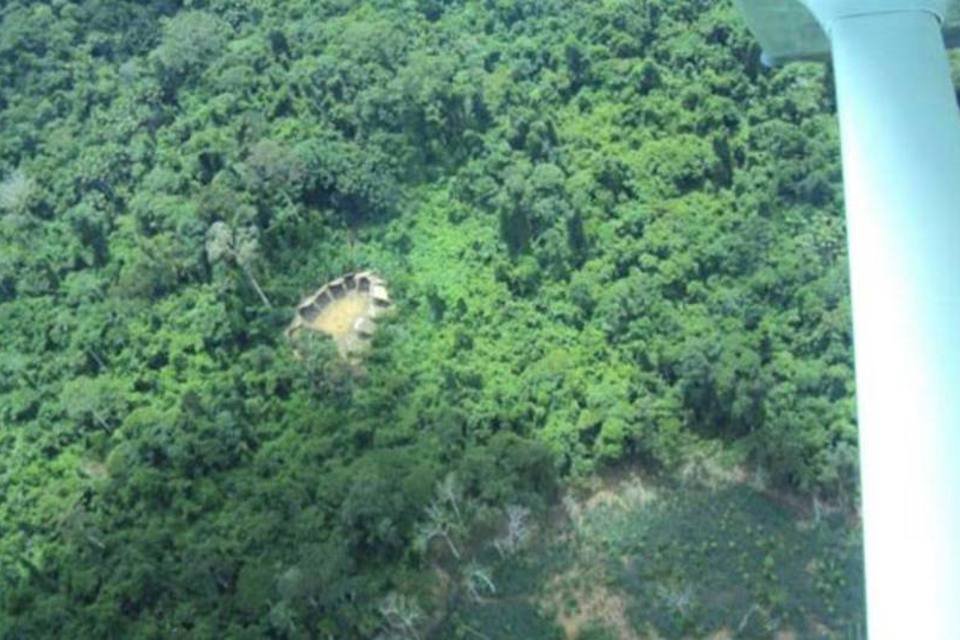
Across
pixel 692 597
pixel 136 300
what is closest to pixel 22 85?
pixel 136 300

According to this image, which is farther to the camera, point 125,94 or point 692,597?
point 125,94

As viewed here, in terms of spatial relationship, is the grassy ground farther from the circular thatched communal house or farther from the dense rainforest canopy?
the circular thatched communal house

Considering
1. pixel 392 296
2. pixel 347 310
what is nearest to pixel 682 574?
pixel 392 296

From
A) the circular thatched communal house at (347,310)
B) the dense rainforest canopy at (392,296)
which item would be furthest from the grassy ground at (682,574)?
the circular thatched communal house at (347,310)

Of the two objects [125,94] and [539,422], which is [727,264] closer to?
[539,422]

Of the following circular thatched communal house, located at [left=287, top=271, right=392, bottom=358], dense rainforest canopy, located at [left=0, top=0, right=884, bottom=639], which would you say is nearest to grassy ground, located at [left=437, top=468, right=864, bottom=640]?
dense rainforest canopy, located at [left=0, top=0, right=884, bottom=639]

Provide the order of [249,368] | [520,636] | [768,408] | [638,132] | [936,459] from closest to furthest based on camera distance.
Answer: [936,459] → [520,636] → [768,408] → [249,368] → [638,132]

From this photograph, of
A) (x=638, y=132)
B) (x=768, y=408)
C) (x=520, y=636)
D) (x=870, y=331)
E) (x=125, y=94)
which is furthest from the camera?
(x=125, y=94)
